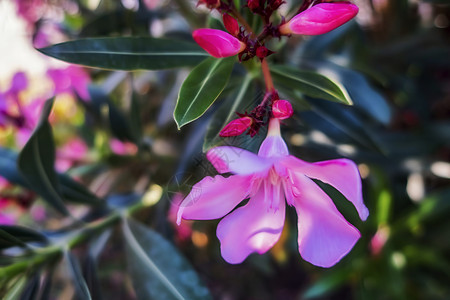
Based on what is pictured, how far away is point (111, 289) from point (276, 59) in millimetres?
1539

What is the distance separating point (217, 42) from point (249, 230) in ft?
0.85

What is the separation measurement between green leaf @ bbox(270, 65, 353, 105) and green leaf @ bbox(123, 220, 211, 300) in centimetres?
42

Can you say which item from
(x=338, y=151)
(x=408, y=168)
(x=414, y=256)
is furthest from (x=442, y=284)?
(x=338, y=151)

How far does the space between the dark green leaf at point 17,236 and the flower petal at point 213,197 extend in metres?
0.43

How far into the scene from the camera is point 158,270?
0.79 meters

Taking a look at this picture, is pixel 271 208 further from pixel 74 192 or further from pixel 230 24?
pixel 74 192

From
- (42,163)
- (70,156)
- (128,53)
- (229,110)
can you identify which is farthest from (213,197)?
(70,156)

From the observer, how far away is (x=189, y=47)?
2.42 feet

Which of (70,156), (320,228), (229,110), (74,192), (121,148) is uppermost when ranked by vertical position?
(229,110)

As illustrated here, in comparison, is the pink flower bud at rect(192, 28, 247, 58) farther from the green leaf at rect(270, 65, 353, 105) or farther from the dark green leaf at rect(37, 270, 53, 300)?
the dark green leaf at rect(37, 270, 53, 300)

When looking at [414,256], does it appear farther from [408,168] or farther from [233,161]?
[233,161]

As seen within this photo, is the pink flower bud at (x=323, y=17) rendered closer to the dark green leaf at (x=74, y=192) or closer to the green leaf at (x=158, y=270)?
the green leaf at (x=158, y=270)

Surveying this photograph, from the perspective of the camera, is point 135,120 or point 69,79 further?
point 69,79

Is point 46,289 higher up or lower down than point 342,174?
lower down
